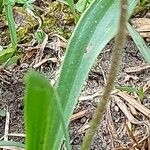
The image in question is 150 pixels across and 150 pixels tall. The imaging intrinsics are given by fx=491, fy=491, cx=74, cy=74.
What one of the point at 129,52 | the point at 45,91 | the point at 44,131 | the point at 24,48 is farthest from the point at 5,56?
the point at 45,91

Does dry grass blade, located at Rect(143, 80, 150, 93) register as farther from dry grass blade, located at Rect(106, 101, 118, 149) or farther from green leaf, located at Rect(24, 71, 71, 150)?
green leaf, located at Rect(24, 71, 71, 150)

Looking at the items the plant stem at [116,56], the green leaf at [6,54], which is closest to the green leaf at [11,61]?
the green leaf at [6,54]

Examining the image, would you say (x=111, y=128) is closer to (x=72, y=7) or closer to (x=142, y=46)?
(x=142, y=46)

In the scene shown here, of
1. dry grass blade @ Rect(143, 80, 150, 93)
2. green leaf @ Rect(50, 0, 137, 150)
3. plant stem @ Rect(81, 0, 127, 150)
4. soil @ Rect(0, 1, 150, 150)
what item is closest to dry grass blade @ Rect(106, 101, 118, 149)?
soil @ Rect(0, 1, 150, 150)

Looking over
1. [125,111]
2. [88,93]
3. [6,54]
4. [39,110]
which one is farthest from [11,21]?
[39,110]

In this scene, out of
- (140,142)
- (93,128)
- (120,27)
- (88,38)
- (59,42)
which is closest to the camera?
(120,27)

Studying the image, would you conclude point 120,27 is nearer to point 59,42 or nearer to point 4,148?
point 4,148
